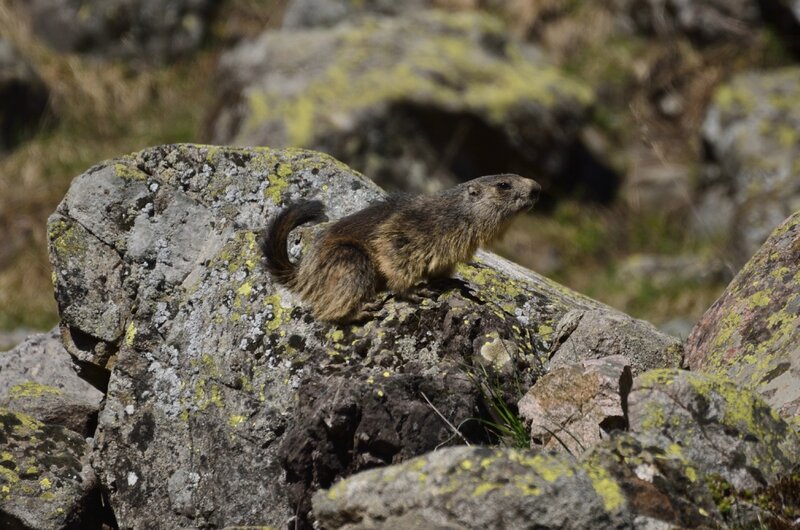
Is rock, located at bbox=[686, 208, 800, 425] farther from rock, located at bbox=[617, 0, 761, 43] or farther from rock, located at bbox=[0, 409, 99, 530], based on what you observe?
rock, located at bbox=[617, 0, 761, 43]

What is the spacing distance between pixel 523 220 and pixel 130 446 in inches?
421

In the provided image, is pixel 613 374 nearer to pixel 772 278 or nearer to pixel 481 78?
pixel 772 278

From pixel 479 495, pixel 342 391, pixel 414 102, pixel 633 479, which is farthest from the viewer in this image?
pixel 414 102

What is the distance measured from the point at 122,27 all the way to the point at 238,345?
13264 millimetres

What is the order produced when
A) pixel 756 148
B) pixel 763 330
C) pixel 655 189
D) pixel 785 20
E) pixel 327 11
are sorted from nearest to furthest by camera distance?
pixel 763 330 → pixel 756 148 → pixel 655 189 → pixel 785 20 → pixel 327 11

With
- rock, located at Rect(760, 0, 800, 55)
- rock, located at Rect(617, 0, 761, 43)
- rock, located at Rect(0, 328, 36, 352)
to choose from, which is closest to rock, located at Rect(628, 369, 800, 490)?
rock, located at Rect(0, 328, 36, 352)

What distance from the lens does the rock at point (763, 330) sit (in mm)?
6172

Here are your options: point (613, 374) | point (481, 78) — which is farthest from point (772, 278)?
point (481, 78)

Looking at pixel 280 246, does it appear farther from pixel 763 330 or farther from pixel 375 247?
pixel 763 330

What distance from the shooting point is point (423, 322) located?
22.5 feet

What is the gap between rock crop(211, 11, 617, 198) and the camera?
1562 cm

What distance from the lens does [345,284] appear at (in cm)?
700

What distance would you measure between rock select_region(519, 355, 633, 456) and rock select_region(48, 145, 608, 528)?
Result: 1.13 feet

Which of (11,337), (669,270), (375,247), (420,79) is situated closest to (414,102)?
(420,79)
